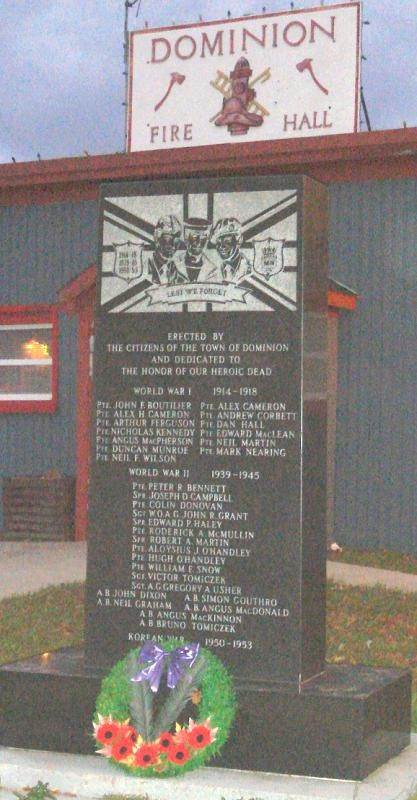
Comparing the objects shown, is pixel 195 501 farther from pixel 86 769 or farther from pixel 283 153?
pixel 283 153

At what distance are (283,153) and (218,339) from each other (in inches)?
349

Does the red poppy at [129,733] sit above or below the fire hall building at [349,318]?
below

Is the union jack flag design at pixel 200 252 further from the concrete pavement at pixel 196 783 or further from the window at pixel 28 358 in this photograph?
the window at pixel 28 358

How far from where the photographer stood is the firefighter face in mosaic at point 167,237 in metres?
6.29

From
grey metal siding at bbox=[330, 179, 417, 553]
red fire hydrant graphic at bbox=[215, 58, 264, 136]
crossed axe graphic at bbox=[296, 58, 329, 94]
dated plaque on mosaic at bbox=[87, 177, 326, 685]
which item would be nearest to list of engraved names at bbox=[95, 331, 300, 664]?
dated plaque on mosaic at bbox=[87, 177, 326, 685]

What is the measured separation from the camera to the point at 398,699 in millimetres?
6148

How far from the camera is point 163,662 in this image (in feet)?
19.4

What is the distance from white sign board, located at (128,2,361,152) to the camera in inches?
727

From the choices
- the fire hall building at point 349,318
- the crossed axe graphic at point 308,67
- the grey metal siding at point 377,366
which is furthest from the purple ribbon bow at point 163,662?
the crossed axe graphic at point 308,67

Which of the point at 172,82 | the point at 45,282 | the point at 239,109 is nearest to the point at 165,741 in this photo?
the point at 45,282

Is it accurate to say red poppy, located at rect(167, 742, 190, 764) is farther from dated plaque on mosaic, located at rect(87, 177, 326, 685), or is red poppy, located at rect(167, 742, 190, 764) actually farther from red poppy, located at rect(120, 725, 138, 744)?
dated plaque on mosaic, located at rect(87, 177, 326, 685)

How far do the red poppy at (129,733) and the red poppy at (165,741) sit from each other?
0.12 meters

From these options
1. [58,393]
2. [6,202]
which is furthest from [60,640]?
[6,202]

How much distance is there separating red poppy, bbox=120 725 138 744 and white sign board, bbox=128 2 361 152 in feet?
44.9
